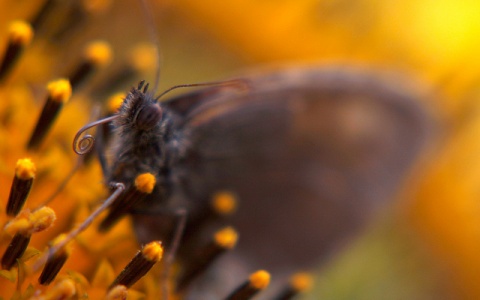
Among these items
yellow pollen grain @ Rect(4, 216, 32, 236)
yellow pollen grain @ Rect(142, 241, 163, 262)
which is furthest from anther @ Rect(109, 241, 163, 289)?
yellow pollen grain @ Rect(4, 216, 32, 236)

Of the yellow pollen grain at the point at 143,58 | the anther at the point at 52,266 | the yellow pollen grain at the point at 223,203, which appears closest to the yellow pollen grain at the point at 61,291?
the anther at the point at 52,266

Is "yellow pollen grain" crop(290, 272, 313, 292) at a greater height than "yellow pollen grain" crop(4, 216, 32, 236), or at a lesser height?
lesser

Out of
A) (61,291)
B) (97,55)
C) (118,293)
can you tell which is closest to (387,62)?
(97,55)

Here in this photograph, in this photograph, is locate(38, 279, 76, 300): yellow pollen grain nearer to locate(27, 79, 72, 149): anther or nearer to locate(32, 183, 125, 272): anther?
locate(32, 183, 125, 272): anther

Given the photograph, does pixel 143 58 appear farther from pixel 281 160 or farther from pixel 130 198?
pixel 130 198

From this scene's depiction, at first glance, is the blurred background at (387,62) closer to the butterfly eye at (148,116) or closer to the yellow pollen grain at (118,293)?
the butterfly eye at (148,116)

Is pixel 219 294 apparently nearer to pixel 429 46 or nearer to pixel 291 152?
pixel 291 152

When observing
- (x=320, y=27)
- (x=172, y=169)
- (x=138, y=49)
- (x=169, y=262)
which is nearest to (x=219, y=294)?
(x=169, y=262)
